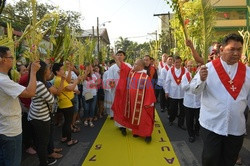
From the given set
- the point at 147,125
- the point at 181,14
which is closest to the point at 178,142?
the point at 147,125

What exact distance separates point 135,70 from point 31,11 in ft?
9.71

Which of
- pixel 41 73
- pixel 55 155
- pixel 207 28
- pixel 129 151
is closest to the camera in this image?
pixel 207 28

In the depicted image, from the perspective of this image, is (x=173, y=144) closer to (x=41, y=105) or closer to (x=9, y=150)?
(x=41, y=105)

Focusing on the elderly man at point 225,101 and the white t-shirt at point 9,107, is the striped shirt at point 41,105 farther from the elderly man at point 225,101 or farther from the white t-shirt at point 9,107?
the elderly man at point 225,101

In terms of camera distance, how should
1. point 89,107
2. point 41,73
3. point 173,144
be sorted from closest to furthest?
point 41,73 → point 173,144 → point 89,107

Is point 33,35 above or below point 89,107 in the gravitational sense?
above

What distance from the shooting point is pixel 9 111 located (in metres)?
2.84

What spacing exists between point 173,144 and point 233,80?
2885 mm

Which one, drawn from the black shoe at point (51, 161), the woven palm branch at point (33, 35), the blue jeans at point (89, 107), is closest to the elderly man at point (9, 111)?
the woven palm branch at point (33, 35)

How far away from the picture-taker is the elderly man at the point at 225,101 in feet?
9.46

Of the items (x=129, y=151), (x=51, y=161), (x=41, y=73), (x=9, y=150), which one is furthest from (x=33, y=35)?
(x=129, y=151)

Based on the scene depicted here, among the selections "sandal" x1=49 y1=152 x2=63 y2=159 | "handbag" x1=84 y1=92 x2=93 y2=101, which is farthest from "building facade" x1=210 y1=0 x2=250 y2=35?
"sandal" x1=49 y1=152 x2=63 y2=159

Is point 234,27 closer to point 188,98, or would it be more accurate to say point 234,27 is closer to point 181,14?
point 188,98

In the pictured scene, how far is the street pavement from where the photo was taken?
15.0ft
